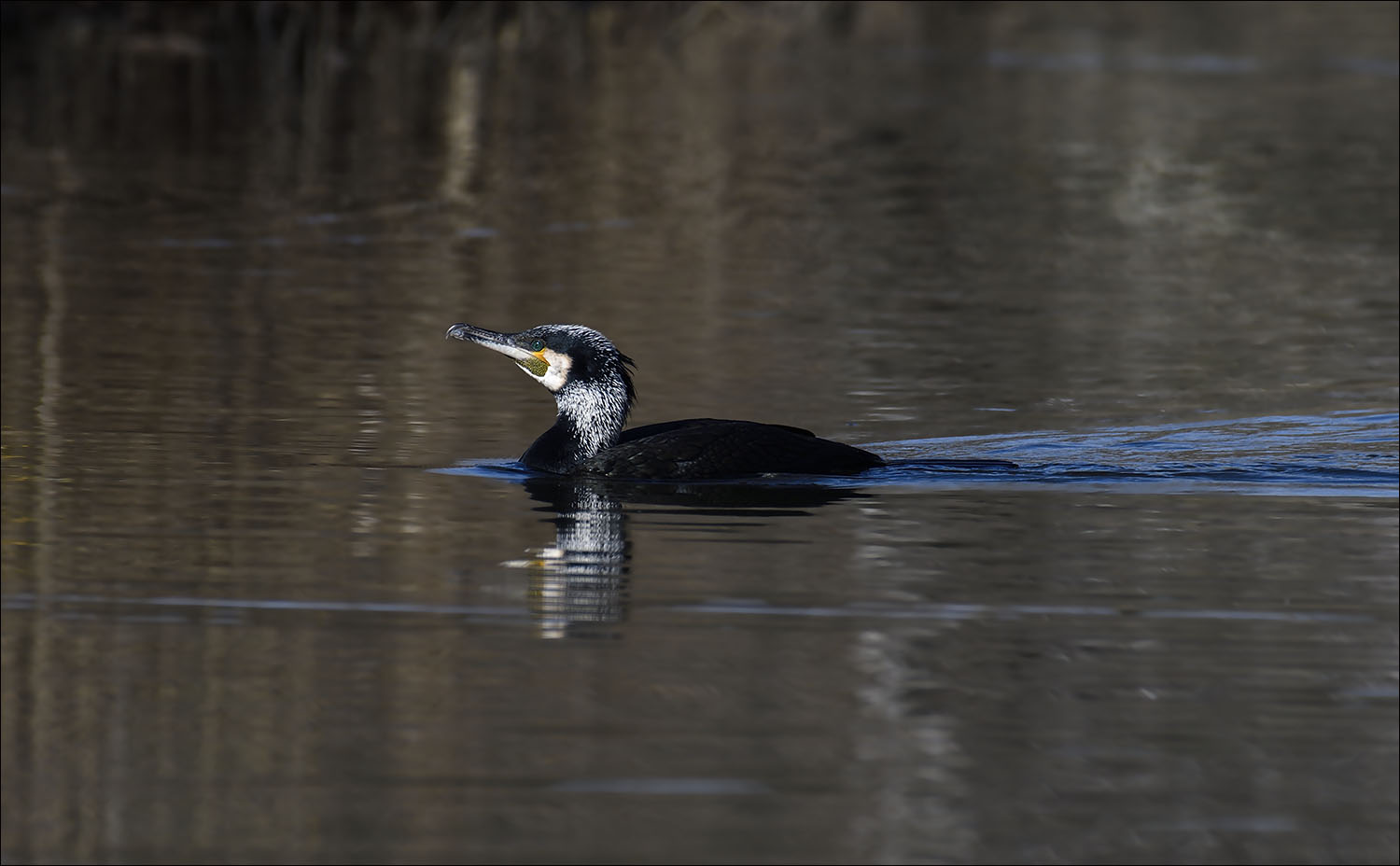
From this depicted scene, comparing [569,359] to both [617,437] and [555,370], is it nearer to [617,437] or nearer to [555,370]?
[555,370]

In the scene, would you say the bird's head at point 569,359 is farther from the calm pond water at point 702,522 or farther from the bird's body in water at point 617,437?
the calm pond water at point 702,522

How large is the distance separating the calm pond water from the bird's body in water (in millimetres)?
198

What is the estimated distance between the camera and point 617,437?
11.7m

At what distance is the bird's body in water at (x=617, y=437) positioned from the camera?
11180 millimetres


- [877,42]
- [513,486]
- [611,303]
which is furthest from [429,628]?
[877,42]

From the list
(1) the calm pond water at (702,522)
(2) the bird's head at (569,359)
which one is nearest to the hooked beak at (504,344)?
(2) the bird's head at (569,359)

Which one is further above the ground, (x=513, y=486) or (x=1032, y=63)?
(x=1032, y=63)

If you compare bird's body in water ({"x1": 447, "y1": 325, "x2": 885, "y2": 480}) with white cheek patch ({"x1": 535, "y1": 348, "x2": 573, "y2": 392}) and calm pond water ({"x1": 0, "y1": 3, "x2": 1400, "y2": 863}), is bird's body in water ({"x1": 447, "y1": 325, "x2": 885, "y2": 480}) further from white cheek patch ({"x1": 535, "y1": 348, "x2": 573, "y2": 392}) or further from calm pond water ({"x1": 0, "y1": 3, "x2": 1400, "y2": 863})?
calm pond water ({"x1": 0, "y1": 3, "x2": 1400, "y2": 863})

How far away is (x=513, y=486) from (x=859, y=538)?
6.72 feet

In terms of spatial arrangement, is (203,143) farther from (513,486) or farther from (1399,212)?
(513,486)

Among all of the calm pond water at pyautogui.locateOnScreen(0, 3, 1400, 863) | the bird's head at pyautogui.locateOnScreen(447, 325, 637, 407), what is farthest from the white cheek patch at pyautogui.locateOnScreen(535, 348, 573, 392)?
the calm pond water at pyautogui.locateOnScreen(0, 3, 1400, 863)

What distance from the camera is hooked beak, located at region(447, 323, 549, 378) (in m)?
11.6

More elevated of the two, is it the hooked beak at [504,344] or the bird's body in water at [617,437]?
the hooked beak at [504,344]

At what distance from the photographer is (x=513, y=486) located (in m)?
11.2
